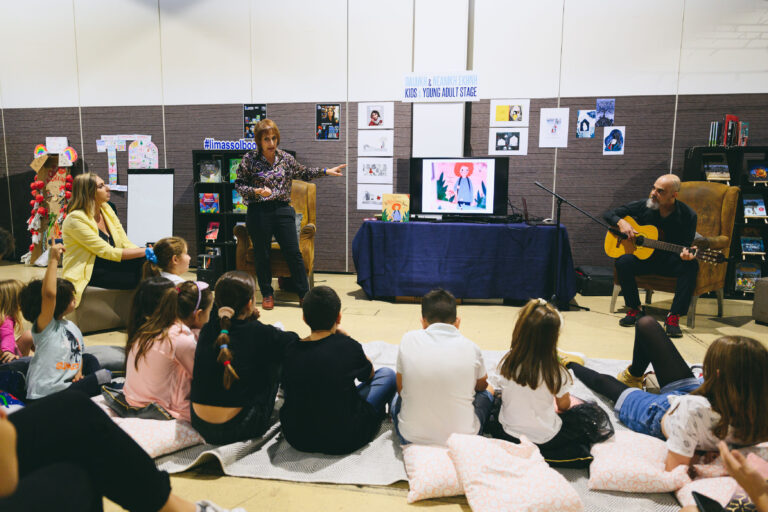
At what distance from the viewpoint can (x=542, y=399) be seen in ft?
5.78

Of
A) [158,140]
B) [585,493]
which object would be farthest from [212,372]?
[158,140]

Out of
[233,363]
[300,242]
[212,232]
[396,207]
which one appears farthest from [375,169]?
[233,363]

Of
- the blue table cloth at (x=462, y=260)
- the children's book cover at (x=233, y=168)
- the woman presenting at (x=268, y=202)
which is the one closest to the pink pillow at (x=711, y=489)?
the blue table cloth at (x=462, y=260)

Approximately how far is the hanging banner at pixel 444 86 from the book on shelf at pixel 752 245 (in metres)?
2.95

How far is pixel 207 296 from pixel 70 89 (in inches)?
206

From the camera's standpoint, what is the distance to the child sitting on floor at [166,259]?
280 cm

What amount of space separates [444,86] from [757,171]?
3.11 m

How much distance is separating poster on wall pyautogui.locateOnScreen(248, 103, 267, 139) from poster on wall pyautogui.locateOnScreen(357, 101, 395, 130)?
1164 mm

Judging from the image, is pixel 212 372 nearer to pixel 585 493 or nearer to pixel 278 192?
pixel 585 493

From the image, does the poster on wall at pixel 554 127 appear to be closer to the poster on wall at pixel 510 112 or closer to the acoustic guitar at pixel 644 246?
the poster on wall at pixel 510 112

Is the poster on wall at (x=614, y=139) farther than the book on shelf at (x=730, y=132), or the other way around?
the poster on wall at (x=614, y=139)

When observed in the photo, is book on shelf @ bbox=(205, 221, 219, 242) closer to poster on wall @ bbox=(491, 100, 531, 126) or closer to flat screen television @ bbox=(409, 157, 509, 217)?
flat screen television @ bbox=(409, 157, 509, 217)

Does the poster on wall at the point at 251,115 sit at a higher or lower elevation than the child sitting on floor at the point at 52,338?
higher

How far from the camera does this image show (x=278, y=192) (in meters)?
4.09
